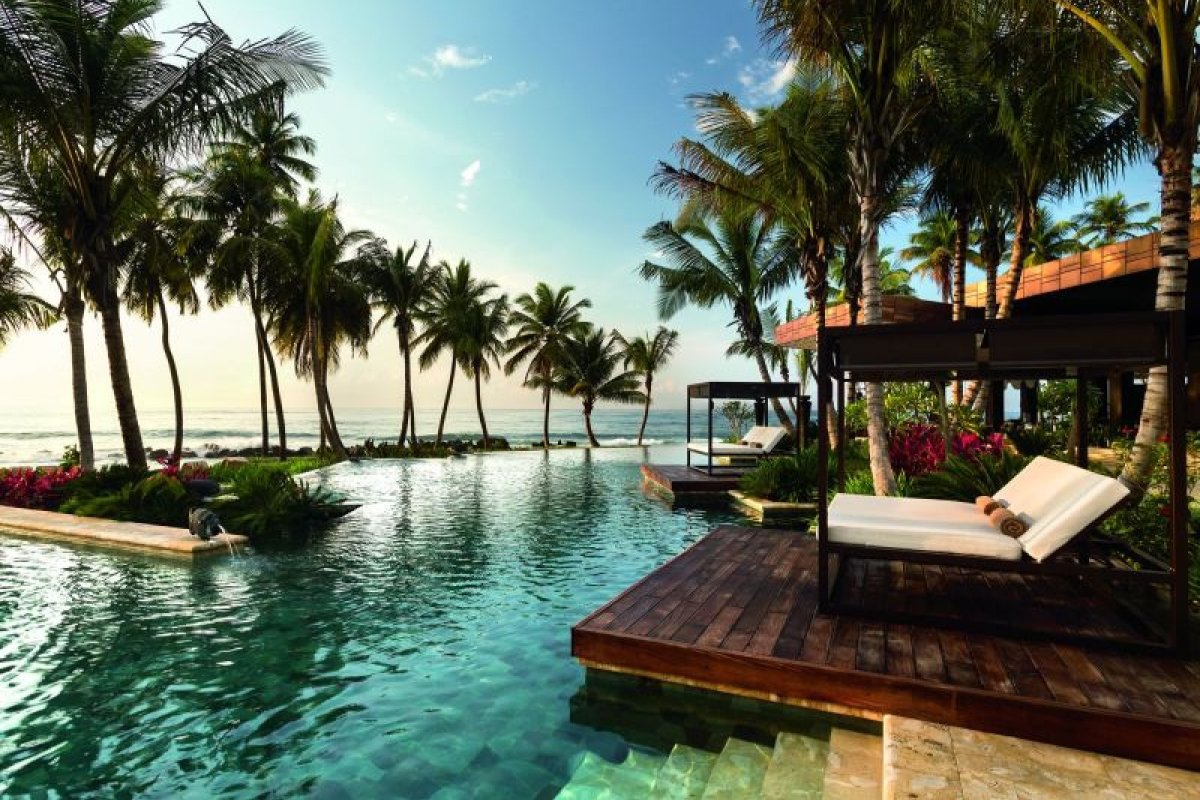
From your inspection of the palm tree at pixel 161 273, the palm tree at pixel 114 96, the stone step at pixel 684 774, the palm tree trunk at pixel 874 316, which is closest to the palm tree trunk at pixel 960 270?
the palm tree trunk at pixel 874 316

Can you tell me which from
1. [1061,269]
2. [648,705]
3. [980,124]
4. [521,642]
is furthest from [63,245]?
[1061,269]

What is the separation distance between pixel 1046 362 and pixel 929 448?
6.27 meters

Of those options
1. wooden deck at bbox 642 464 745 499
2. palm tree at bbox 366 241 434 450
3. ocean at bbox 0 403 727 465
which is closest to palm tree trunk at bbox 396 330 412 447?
palm tree at bbox 366 241 434 450

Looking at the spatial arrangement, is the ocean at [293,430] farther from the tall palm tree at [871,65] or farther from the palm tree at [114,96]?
the tall palm tree at [871,65]

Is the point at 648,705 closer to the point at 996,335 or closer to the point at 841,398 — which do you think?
the point at 841,398

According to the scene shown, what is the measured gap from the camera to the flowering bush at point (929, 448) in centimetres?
864

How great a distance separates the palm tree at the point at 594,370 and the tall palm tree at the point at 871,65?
911 inches

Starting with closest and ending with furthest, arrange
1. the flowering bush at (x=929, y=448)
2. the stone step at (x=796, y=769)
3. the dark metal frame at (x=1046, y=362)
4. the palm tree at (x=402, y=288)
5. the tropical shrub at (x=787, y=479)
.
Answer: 1. the stone step at (x=796, y=769)
2. the dark metal frame at (x=1046, y=362)
3. the flowering bush at (x=929, y=448)
4. the tropical shrub at (x=787, y=479)
5. the palm tree at (x=402, y=288)

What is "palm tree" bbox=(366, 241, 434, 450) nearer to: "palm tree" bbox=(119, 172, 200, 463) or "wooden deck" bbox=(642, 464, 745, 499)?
"palm tree" bbox=(119, 172, 200, 463)

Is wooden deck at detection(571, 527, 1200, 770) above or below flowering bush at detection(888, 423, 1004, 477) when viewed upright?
below

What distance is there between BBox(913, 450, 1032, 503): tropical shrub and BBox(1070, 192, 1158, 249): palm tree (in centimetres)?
3117

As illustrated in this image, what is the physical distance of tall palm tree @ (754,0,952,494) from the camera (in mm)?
6574

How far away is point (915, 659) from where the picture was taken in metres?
3.28

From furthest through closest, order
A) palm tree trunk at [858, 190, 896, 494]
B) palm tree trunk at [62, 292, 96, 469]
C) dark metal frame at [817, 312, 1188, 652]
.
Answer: palm tree trunk at [62, 292, 96, 469] < palm tree trunk at [858, 190, 896, 494] < dark metal frame at [817, 312, 1188, 652]
